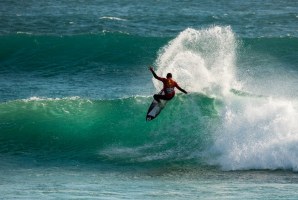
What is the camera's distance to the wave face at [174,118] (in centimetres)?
2208

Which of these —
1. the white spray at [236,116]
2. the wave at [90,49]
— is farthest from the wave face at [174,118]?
the wave at [90,49]

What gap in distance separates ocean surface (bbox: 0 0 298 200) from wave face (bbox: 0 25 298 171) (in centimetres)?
3

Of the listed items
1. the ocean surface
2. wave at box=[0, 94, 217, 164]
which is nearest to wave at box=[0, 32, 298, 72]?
the ocean surface

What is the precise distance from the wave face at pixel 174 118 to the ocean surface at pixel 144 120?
34 mm

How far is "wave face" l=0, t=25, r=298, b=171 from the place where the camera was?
22.1 m

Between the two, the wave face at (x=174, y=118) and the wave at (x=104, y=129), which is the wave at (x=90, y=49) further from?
the wave at (x=104, y=129)

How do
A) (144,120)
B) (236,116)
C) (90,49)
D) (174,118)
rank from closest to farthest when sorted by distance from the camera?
1. (236,116)
2. (174,118)
3. (144,120)
4. (90,49)

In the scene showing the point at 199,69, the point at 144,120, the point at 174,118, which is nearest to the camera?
the point at 174,118

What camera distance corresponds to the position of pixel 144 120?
80.7 feet

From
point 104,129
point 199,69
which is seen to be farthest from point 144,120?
point 199,69

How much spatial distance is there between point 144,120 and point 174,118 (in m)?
0.95

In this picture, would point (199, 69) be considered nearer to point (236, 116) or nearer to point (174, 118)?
point (174, 118)

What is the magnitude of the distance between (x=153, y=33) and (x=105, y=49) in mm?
4176

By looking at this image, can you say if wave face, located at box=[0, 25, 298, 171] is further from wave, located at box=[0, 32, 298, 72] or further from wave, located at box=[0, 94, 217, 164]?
wave, located at box=[0, 32, 298, 72]
